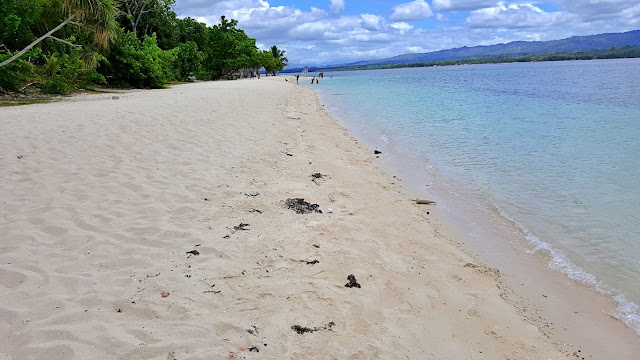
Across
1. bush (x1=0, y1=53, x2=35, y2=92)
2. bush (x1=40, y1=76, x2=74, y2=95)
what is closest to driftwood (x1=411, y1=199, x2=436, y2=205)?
bush (x1=0, y1=53, x2=35, y2=92)

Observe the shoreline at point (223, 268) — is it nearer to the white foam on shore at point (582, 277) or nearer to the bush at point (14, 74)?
the white foam on shore at point (582, 277)

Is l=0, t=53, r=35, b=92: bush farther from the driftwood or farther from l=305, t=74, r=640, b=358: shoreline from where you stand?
l=305, t=74, r=640, b=358: shoreline

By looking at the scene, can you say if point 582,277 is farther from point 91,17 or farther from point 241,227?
point 91,17

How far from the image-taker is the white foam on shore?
4.03 m

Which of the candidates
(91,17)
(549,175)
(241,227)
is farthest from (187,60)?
(241,227)

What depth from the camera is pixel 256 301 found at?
346 centimetres

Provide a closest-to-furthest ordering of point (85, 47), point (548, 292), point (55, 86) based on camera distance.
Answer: point (548, 292) → point (55, 86) → point (85, 47)

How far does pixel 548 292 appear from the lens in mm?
4492

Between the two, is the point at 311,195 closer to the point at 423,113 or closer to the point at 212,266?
the point at 212,266

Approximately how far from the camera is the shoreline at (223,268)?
2.98 metres

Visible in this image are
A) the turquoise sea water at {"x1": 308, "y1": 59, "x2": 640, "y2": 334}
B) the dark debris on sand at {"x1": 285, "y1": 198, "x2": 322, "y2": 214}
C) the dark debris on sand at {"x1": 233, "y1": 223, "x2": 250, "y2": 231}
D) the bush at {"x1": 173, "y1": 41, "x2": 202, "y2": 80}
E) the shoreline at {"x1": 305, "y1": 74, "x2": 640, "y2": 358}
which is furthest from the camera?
the bush at {"x1": 173, "y1": 41, "x2": 202, "y2": 80}

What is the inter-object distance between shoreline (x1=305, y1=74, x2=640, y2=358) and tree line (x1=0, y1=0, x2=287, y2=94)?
55.7 ft

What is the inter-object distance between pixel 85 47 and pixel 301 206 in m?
23.9

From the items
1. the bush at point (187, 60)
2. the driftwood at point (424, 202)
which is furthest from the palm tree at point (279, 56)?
the driftwood at point (424, 202)
